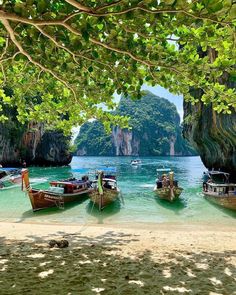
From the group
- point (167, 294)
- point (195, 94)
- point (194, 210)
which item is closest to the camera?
point (167, 294)

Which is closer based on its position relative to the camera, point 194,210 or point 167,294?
point 167,294

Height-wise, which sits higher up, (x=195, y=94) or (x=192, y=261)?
(x=195, y=94)

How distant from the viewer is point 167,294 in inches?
155

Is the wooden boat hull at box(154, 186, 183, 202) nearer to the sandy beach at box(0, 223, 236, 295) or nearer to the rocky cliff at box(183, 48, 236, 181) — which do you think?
the rocky cliff at box(183, 48, 236, 181)

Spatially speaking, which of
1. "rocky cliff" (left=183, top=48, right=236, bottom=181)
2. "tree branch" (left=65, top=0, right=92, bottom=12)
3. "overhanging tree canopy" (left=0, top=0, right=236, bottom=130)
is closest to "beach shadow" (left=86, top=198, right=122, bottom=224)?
"overhanging tree canopy" (left=0, top=0, right=236, bottom=130)

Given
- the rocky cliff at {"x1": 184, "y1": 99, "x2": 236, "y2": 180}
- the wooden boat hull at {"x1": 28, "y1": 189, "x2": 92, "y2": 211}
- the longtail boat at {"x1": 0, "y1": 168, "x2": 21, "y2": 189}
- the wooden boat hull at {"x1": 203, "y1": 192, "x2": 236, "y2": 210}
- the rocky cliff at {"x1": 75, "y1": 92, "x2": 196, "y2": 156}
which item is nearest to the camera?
the wooden boat hull at {"x1": 28, "y1": 189, "x2": 92, "y2": 211}

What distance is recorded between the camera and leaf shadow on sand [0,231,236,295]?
4148 millimetres

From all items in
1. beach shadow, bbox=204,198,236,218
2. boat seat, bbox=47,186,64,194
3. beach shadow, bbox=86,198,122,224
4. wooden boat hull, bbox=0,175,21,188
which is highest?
boat seat, bbox=47,186,64,194

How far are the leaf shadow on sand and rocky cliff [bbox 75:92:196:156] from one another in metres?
157

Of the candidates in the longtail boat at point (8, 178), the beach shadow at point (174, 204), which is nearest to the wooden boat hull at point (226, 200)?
the beach shadow at point (174, 204)

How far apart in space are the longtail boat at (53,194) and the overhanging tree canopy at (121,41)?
10799 millimetres

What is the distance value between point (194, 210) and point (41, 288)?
15.3m

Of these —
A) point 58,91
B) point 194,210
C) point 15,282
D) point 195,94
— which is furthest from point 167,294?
point 195,94

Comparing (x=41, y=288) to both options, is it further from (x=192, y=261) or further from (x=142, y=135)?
(x=142, y=135)
